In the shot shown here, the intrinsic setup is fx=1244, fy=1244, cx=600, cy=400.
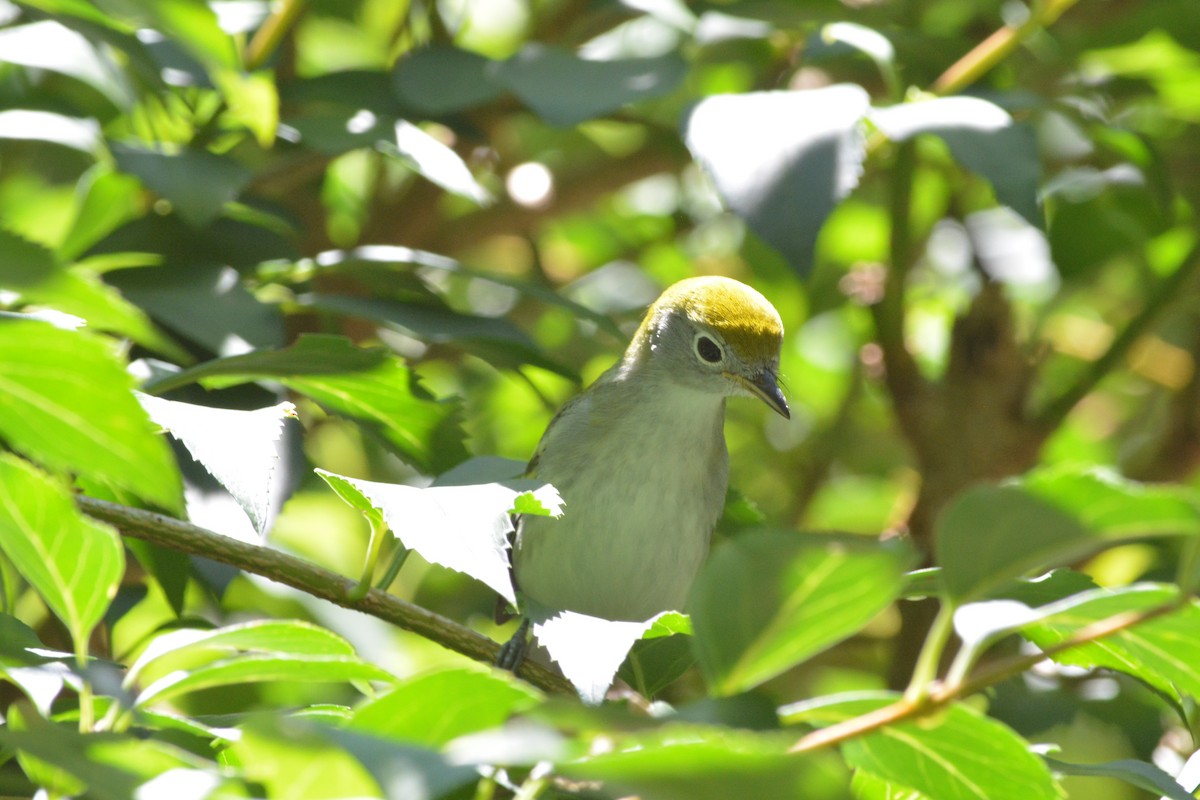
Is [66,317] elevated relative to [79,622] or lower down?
elevated

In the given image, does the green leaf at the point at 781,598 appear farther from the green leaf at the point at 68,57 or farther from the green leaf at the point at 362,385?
the green leaf at the point at 68,57

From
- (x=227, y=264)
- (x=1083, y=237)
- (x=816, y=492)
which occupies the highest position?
(x=227, y=264)

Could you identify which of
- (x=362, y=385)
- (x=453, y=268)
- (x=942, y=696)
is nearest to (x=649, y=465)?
(x=453, y=268)

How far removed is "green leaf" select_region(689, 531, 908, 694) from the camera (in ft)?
2.54

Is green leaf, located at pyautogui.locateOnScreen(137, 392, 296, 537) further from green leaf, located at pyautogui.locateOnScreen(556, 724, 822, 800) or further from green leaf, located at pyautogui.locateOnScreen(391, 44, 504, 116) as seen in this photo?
green leaf, located at pyautogui.locateOnScreen(391, 44, 504, 116)

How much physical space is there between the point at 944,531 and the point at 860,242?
7.88ft

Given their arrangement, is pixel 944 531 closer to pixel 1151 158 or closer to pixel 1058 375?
pixel 1151 158

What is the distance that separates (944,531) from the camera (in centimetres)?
77

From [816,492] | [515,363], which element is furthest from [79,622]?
[816,492]

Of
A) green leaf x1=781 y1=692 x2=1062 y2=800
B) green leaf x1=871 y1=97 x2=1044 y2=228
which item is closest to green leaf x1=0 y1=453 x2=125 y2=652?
green leaf x1=781 y1=692 x2=1062 y2=800

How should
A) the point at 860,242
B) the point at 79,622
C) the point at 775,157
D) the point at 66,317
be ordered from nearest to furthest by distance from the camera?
1. the point at 79,622
2. the point at 66,317
3. the point at 775,157
4. the point at 860,242

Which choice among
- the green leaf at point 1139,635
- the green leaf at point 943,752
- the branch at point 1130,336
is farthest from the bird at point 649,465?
the green leaf at point 943,752

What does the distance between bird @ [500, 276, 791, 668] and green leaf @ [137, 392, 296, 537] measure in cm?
98

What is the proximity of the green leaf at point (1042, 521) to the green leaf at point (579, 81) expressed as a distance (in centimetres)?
109
